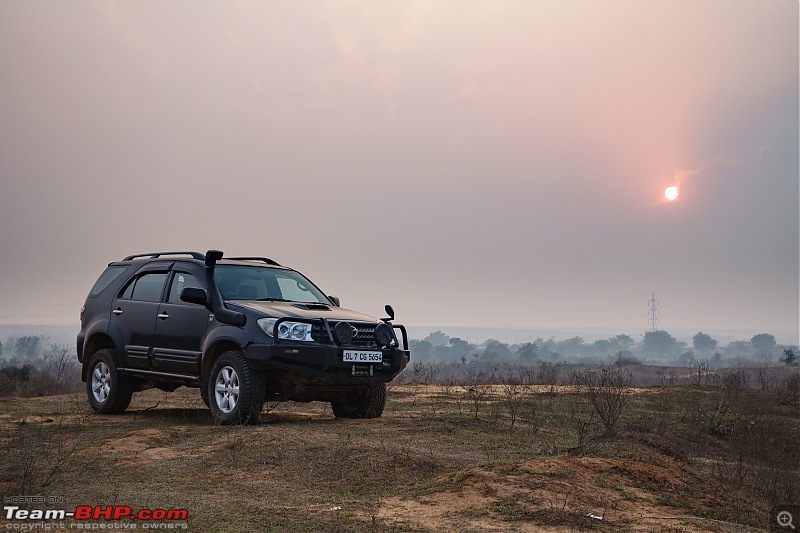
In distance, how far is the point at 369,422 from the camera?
1195 cm

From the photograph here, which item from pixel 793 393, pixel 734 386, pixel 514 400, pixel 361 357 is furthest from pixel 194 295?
pixel 793 393

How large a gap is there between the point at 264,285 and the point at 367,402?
2253 millimetres

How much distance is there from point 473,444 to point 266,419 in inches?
126

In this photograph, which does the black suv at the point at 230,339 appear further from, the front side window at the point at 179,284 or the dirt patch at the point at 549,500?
the dirt patch at the point at 549,500

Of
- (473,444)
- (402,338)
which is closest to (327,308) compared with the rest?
(402,338)

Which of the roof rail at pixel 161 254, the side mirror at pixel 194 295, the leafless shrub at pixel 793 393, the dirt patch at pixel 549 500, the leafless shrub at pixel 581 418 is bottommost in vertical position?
the dirt patch at pixel 549 500

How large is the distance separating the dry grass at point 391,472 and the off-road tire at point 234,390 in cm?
25

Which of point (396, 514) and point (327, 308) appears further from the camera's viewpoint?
point (327, 308)

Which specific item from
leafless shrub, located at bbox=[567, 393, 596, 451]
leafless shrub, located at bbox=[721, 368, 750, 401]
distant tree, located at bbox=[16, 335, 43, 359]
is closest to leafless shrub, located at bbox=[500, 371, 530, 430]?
leafless shrub, located at bbox=[567, 393, 596, 451]

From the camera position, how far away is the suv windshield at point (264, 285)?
1207cm

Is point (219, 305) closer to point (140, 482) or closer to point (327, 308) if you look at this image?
point (327, 308)

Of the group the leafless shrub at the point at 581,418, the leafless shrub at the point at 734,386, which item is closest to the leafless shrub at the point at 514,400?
the leafless shrub at the point at 581,418

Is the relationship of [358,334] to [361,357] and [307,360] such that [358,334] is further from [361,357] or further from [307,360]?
[307,360]

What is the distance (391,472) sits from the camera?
8.60 metres
